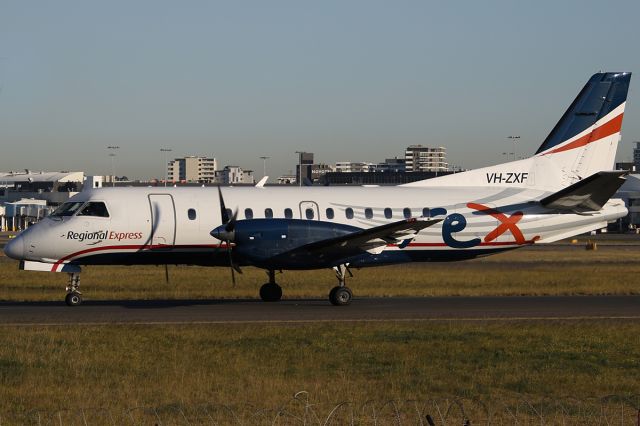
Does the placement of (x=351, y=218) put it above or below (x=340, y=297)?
above

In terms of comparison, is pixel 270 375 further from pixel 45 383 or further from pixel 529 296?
pixel 529 296

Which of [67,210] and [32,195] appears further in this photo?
[32,195]

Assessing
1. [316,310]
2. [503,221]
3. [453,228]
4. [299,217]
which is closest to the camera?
[316,310]

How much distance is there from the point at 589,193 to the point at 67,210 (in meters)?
16.4

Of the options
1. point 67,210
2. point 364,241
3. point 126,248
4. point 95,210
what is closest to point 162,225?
point 126,248

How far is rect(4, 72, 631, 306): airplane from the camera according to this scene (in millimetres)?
27906

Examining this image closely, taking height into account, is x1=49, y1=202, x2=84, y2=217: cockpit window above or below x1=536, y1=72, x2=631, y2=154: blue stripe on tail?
below

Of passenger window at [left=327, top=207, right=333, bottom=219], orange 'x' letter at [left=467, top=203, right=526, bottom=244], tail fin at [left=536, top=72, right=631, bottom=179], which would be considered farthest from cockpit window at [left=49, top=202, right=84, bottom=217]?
tail fin at [left=536, top=72, right=631, bottom=179]

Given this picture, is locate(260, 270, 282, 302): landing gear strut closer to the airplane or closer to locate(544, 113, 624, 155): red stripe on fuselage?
the airplane

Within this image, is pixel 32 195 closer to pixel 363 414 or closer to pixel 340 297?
pixel 340 297

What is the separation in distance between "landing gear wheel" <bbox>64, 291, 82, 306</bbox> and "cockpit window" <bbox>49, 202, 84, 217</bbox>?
2449 millimetres

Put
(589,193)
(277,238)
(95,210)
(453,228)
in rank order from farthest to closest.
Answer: (453,228), (589,193), (95,210), (277,238)

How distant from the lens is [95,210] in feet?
94.8

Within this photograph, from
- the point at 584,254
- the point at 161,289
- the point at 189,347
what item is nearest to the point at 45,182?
the point at 584,254
